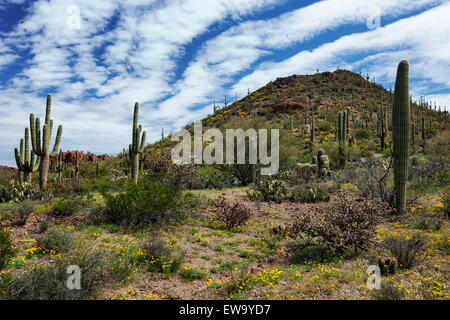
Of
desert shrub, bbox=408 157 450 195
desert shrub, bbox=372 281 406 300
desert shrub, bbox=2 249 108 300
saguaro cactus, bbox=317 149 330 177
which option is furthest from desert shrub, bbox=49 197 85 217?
saguaro cactus, bbox=317 149 330 177

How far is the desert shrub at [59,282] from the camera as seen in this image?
4102mm

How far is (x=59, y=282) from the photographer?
4.30 meters

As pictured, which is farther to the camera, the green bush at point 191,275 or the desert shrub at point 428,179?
the desert shrub at point 428,179

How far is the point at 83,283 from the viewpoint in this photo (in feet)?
15.1

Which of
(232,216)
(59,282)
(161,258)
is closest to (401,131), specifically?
(232,216)

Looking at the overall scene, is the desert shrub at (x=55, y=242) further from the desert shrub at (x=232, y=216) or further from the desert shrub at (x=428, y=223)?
the desert shrub at (x=428, y=223)

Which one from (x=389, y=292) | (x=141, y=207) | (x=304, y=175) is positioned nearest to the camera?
(x=389, y=292)

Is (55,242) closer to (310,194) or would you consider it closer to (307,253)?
(307,253)

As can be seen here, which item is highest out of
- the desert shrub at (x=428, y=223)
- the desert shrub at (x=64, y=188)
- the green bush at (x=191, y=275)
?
the desert shrub at (x=64, y=188)

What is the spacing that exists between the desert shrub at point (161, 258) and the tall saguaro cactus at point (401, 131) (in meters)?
8.05

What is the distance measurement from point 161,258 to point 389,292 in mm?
4342

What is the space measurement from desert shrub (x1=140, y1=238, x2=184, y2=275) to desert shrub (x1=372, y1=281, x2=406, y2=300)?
3.81m

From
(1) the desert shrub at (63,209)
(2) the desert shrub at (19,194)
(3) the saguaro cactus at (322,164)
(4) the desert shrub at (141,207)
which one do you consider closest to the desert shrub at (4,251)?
(4) the desert shrub at (141,207)

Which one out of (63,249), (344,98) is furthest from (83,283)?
(344,98)
